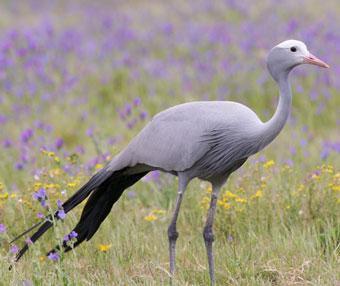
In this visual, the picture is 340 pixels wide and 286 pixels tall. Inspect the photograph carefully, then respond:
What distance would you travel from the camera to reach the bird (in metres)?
4.38

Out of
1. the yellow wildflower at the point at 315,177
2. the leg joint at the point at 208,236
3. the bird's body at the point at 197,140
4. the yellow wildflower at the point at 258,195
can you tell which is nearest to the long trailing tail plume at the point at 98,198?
the bird's body at the point at 197,140

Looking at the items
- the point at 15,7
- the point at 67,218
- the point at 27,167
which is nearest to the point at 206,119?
the point at 67,218

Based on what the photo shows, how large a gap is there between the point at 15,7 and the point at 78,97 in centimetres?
908

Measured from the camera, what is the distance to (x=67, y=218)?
548 centimetres

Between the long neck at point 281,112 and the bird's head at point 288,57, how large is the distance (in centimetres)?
4

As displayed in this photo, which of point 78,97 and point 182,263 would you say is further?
point 78,97

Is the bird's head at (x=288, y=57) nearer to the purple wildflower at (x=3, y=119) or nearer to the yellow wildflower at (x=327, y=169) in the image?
the yellow wildflower at (x=327, y=169)

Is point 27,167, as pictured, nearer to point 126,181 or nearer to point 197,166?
point 126,181

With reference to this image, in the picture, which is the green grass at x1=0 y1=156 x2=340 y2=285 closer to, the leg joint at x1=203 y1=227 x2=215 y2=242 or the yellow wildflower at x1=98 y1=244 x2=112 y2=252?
the yellow wildflower at x1=98 y1=244 x2=112 y2=252

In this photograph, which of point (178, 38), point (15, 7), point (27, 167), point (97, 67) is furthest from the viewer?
point (15, 7)

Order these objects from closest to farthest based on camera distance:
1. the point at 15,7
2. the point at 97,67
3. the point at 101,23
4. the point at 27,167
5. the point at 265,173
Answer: the point at 265,173 < the point at 27,167 < the point at 97,67 < the point at 101,23 < the point at 15,7

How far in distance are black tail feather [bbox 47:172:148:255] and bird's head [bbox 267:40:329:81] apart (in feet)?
4.22

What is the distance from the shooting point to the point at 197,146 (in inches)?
178

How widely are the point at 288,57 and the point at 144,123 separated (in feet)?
11.6
